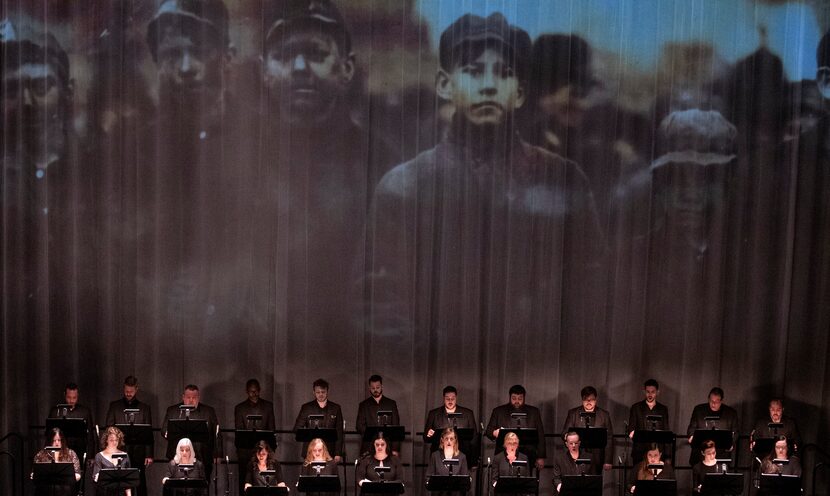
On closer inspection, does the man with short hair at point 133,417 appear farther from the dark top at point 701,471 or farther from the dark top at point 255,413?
the dark top at point 701,471

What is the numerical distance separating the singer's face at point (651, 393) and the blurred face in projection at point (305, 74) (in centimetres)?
529

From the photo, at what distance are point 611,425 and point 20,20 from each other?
9.10 metres

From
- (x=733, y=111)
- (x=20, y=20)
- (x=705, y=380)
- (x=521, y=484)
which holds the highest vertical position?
(x=20, y=20)

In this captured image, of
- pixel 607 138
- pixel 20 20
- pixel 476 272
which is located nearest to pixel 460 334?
pixel 476 272

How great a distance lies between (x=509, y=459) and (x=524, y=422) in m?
1.01

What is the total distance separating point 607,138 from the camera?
13586 millimetres

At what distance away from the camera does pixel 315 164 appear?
44.5ft

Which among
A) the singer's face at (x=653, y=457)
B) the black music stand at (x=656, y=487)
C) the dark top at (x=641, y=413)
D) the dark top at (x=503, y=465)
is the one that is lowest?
the black music stand at (x=656, y=487)

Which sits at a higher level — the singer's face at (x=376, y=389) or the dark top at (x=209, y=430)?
the singer's face at (x=376, y=389)

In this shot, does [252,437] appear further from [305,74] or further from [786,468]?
[786,468]

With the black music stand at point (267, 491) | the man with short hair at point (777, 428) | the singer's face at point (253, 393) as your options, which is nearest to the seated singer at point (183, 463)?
the black music stand at point (267, 491)

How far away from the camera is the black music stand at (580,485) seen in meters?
10.8

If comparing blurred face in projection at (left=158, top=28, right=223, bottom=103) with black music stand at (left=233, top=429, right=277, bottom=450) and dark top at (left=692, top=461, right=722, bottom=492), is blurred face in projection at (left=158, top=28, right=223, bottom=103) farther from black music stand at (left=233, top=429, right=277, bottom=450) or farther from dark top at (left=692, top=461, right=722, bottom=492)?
dark top at (left=692, top=461, right=722, bottom=492)

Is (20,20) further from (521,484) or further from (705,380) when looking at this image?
(705,380)
